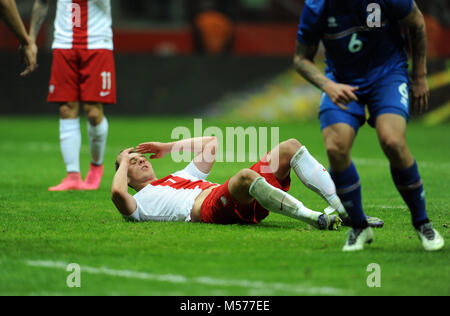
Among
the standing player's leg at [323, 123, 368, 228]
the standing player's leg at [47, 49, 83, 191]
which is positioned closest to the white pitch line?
the standing player's leg at [323, 123, 368, 228]

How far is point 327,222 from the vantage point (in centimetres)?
609

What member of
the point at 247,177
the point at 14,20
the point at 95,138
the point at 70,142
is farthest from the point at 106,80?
the point at 247,177

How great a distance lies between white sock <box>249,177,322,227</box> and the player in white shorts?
3479mm

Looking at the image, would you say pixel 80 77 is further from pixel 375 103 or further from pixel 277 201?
pixel 375 103

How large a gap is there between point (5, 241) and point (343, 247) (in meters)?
2.22

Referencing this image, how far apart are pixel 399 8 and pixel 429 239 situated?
145 cm

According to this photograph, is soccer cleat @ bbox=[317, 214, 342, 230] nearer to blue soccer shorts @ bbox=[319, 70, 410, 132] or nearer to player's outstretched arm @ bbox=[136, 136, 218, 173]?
blue soccer shorts @ bbox=[319, 70, 410, 132]

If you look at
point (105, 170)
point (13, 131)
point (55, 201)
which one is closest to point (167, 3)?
point (13, 131)

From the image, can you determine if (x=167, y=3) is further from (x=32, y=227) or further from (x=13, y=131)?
(x=32, y=227)

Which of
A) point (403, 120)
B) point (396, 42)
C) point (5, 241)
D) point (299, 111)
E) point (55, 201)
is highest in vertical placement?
point (396, 42)

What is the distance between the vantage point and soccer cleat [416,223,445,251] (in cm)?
532

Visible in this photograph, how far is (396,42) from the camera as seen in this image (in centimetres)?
549

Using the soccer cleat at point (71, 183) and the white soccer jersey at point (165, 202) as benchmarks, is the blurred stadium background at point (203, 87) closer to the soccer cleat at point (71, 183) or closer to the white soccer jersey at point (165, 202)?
the soccer cleat at point (71, 183)
